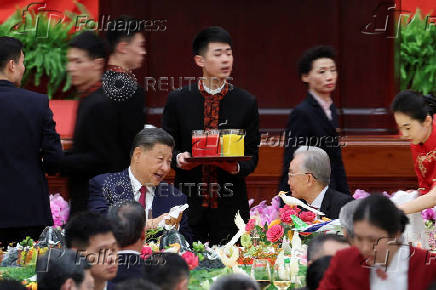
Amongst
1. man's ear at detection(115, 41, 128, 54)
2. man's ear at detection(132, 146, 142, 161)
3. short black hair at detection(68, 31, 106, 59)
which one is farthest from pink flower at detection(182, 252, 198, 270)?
man's ear at detection(115, 41, 128, 54)

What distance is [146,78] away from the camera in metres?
6.84

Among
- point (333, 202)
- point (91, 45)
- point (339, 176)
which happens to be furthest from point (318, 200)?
point (91, 45)

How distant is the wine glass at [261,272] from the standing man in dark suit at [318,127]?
1.28 m

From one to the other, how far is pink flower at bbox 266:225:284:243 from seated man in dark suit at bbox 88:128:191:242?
0.55m

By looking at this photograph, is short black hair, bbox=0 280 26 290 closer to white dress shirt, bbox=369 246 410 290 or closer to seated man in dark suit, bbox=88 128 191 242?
white dress shirt, bbox=369 246 410 290

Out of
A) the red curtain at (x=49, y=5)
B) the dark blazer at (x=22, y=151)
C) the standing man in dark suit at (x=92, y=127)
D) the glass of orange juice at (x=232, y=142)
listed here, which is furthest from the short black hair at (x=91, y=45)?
the red curtain at (x=49, y=5)

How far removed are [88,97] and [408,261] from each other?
176 cm

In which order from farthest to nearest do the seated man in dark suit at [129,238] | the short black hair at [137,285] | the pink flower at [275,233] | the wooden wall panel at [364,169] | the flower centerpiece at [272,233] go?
1. the wooden wall panel at [364,169]
2. the pink flower at [275,233]
3. the flower centerpiece at [272,233]
4. the seated man in dark suit at [129,238]
5. the short black hair at [137,285]

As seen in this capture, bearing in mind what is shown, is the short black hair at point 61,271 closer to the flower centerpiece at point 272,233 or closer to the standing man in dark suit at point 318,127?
the flower centerpiece at point 272,233

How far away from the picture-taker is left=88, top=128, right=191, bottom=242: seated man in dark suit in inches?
171

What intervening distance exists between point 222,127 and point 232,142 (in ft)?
1.46

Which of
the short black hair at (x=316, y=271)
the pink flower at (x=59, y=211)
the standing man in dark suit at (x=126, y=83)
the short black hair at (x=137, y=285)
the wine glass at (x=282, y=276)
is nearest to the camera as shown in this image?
the short black hair at (x=137, y=285)

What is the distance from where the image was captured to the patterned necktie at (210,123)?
4828 millimetres

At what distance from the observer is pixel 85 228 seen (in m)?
3.30
